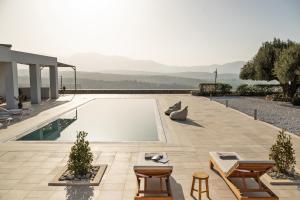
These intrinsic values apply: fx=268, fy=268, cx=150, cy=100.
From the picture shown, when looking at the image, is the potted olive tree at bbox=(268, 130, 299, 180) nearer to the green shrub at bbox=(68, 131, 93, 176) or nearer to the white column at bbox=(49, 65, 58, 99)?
the green shrub at bbox=(68, 131, 93, 176)

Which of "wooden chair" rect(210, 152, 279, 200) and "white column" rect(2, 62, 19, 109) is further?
"white column" rect(2, 62, 19, 109)

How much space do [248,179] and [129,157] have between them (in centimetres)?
415

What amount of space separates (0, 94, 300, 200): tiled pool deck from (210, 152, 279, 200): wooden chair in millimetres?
355

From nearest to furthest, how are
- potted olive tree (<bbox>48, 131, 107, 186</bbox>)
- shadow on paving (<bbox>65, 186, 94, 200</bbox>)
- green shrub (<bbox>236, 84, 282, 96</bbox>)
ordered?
1. shadow on paving (<bbox>65, 186, 94, 200</bbox>)
2. potted olive tree (<bbox>48, 131, 107, 186</bbox>)
3. green shrub (<bbox>236, 84, 282, 96</bbox>)

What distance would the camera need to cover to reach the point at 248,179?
6.97 m

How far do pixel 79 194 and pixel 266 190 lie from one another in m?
4.50

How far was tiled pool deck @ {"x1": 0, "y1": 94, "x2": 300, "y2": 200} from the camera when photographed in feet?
22.4

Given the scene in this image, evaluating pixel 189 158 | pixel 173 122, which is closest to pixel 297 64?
pixel 173 122

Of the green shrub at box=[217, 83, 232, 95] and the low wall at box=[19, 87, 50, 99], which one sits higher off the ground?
the green shrub at box=[217, 83, 232, 95]

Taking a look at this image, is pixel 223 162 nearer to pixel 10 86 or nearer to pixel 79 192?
pixel 79 192

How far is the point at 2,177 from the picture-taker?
25.2 ft

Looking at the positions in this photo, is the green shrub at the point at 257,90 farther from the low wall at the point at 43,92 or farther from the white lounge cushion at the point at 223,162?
the white lounge cushion at the point at 223,162

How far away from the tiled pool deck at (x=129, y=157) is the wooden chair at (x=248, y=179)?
0.36 meters

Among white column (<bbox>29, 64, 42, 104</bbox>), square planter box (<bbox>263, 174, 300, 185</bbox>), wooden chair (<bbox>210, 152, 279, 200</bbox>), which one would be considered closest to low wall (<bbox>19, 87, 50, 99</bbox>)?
white column (<bbox>29, 64, 42, 104</bbox>)
